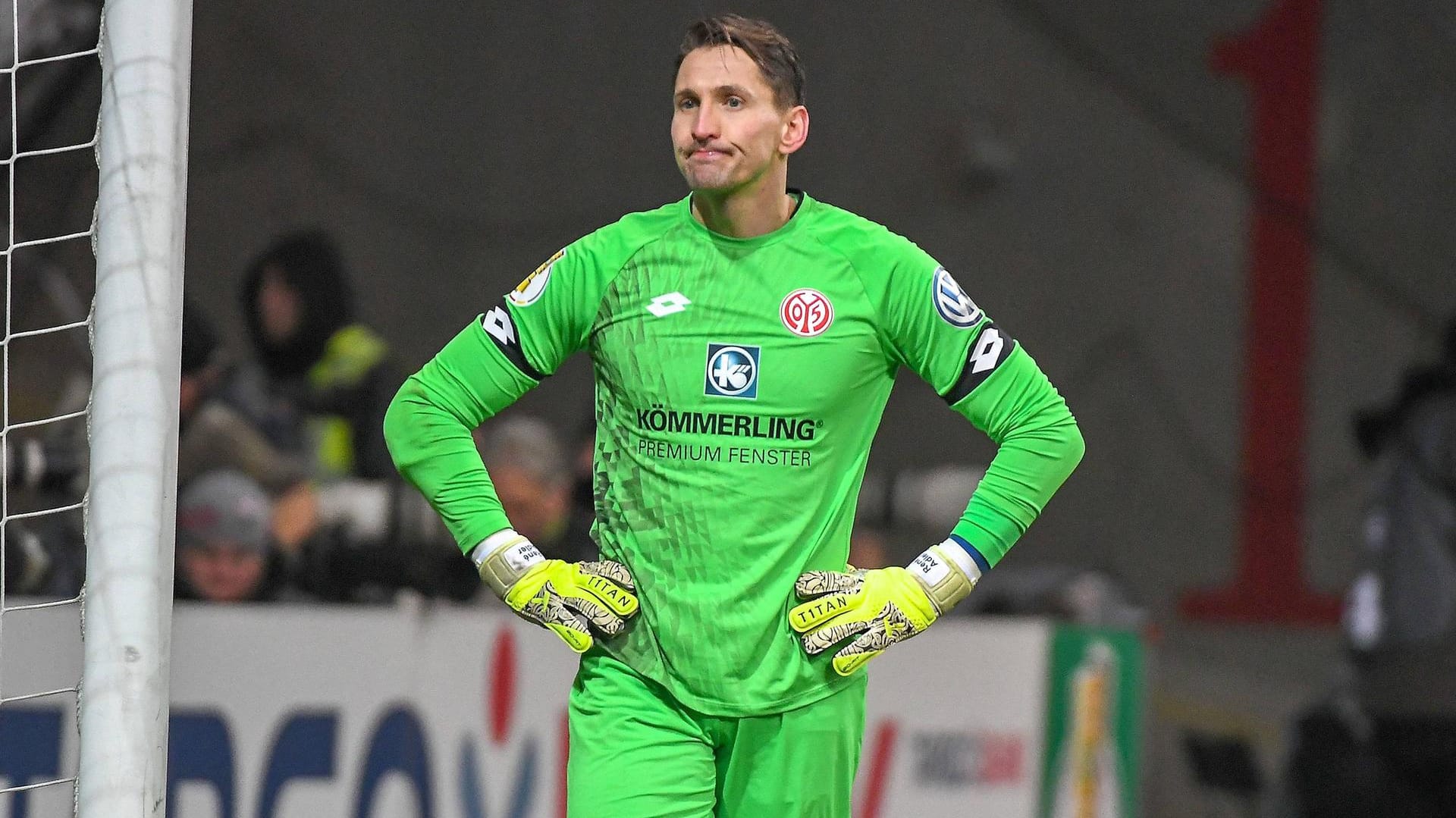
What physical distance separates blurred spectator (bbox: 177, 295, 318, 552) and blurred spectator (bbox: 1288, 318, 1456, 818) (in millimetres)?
4062

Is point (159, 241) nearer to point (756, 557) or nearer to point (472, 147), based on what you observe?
point (756, 557)

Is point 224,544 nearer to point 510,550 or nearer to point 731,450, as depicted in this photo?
point 510,550

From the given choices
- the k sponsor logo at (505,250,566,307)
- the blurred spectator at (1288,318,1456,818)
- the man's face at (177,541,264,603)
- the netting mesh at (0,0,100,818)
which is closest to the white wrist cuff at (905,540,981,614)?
the k sponsor logo at (505,250,566,307)

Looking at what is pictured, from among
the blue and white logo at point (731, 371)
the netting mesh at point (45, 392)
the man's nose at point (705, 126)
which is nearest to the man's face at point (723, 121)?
the man's nose at point (705, 126)

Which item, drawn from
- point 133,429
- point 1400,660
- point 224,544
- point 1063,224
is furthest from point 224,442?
point 1400,660

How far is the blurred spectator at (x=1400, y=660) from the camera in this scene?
736 centimetres

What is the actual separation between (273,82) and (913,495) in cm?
252

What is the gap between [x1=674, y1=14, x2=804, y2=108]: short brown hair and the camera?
3230 millimetres

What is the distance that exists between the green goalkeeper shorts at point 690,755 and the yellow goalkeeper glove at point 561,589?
0.10 metres

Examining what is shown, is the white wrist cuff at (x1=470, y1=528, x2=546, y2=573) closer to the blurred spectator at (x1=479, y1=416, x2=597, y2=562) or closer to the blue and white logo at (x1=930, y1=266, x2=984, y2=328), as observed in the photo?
the blue and white logo at (x1=930, y1=266, x2=984, y2=328)

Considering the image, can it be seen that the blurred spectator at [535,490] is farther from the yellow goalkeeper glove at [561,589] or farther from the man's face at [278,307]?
the yellow goalkeeper glove at [561,589]

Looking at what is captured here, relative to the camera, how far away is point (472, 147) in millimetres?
6102

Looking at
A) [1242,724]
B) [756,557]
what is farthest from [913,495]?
[756,557]

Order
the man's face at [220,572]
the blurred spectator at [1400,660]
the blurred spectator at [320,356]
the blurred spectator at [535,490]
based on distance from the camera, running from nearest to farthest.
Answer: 1. the man's face at [220,572]
2. the blurred spectator at [320,356]
3. the blurred spectator at [535,490]
4. the blurred spectator at [1400,660]
